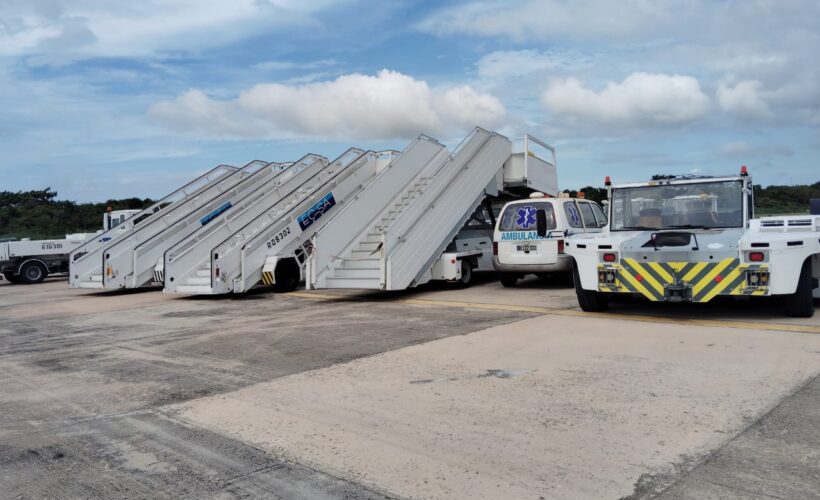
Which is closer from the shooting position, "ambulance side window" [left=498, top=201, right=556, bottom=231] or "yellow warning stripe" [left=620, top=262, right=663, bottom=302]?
"yellow warning stripe" [left=620, top=262, right=663, bottom=302]

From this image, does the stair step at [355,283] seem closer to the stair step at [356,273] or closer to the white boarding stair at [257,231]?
the stair step at [356,273]

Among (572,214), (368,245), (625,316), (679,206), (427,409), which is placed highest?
(572,214)

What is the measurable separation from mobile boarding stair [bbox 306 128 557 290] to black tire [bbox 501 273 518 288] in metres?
1.43

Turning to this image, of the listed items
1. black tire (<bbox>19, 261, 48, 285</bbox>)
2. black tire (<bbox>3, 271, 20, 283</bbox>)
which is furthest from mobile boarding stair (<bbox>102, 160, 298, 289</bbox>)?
black tire (<bbox>3, 271, 20, 283</bbox>)

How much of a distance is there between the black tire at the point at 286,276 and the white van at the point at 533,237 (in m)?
4.77

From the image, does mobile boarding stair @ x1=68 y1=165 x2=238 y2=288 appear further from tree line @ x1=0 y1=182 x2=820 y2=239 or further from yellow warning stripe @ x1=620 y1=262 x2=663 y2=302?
yellow warning stripe @ x1=620 y1=262 x2=663 y2=302

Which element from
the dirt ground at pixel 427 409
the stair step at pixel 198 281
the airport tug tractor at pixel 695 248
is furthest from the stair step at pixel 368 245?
the airport tug tractor at pixel 695 248

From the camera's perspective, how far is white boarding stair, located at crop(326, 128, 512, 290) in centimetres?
1216

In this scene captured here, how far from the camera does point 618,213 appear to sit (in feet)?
34.0

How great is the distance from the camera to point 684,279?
853cm

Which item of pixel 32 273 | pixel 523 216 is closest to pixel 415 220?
pixel 523 216

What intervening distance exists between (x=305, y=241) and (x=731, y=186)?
921cm

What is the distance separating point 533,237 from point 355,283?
382 centimetres

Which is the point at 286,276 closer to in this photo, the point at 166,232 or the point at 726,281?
the point at 166,232
